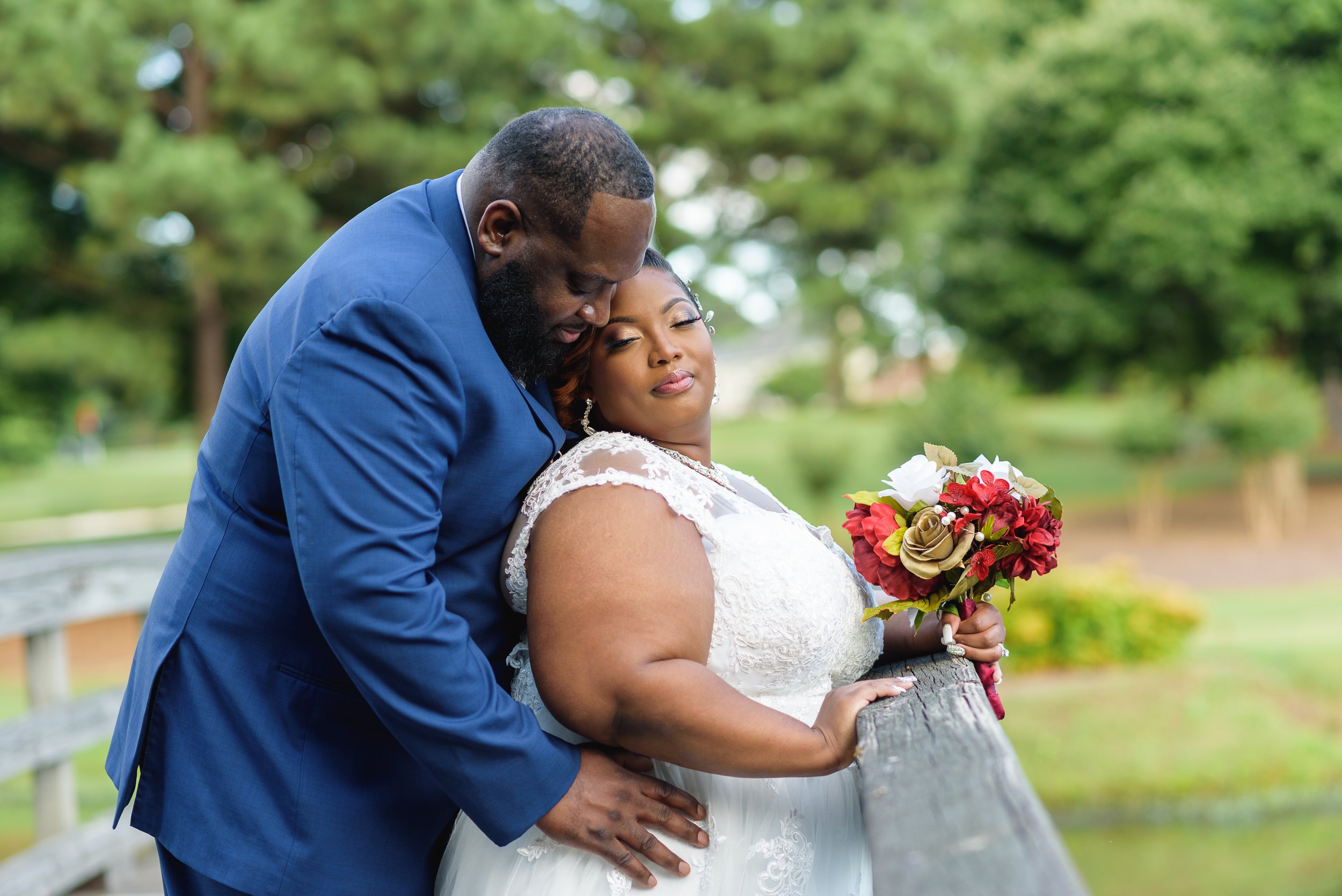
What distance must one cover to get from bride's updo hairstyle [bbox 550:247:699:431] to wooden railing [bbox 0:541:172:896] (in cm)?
237

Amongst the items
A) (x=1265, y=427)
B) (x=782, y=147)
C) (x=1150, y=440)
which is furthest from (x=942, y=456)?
(x=782, y=147)

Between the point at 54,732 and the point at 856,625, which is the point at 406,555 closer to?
the point at 856,625

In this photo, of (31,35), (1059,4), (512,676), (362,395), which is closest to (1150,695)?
(512,676)

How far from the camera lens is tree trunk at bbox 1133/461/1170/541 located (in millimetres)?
16781

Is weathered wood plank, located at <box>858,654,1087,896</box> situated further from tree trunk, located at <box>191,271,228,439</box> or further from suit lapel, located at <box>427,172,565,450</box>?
tree trunk, located at <box>191,271,228,439</box>

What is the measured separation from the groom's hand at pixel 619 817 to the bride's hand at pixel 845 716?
0.29 m

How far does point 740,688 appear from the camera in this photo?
2.10m

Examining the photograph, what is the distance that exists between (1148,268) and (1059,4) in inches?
235

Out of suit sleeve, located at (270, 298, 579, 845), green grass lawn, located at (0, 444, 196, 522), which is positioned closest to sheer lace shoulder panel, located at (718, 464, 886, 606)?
suit sleeve, located at (270, 298, 579, 845)

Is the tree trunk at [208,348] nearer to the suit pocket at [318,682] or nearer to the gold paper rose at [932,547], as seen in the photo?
the suit pocket at [318,682]

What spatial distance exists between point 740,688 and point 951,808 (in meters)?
0.77

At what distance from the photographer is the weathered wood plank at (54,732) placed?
3.73 metres

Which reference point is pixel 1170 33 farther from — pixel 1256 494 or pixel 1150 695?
pixel 1150 695

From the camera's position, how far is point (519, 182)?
6.39 feet
